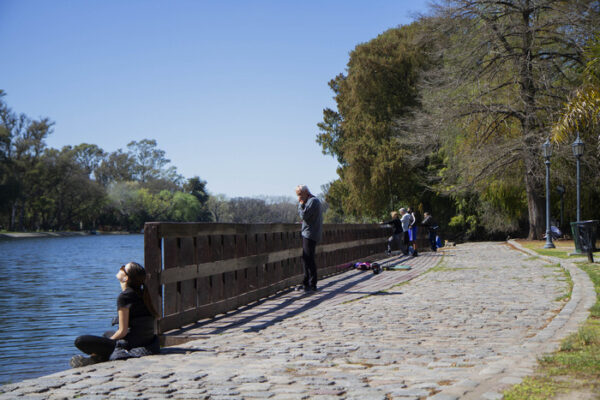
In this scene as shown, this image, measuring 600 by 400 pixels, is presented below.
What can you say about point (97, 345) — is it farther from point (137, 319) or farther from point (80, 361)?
point (137, 319)

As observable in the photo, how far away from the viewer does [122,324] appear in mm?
6742

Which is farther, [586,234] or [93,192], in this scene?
[93,192]

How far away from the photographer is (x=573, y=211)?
112 ft

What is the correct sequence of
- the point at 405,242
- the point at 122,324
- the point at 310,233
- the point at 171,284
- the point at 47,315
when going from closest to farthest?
the point at 122,324, the point at 171,284, the point at 310,233, the point at 47,315, the point at 405,242

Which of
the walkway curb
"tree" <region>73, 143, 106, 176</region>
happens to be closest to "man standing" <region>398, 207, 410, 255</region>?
the walkway curb

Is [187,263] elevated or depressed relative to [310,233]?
depressed

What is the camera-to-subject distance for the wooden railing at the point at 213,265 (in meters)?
7.70

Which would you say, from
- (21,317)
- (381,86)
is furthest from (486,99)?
(21,317)

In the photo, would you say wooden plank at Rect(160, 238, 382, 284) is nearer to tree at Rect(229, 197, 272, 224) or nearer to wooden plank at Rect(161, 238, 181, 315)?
wooden plank at Rect(161, 238, 181, 315)

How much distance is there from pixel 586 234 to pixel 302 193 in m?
8.29

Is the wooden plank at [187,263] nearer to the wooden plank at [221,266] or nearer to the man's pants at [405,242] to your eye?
the wooden plank at [221,266]

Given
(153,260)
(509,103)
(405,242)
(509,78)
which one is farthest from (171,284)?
(509,78)

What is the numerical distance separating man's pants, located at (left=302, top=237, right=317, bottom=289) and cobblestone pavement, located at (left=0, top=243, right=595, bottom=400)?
168 centimetres

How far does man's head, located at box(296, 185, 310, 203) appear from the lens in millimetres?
12375
